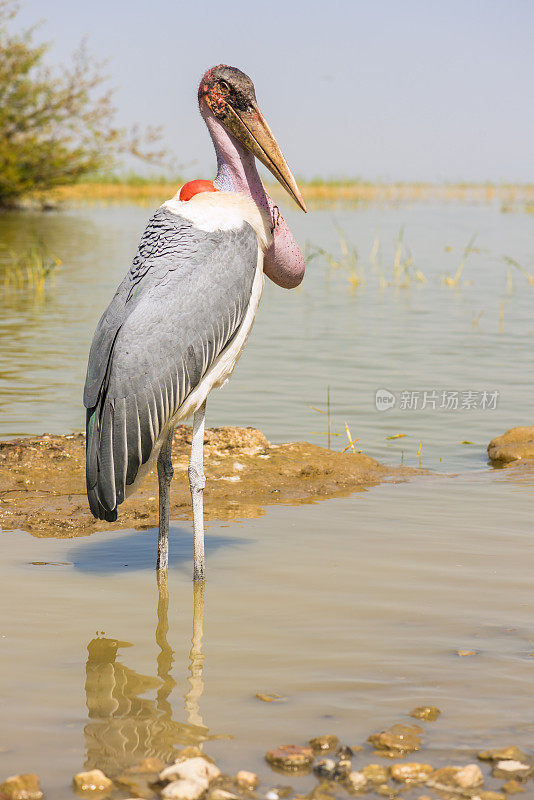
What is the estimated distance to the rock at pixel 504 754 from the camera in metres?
2.65

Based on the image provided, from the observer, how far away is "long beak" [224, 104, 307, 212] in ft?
14.0

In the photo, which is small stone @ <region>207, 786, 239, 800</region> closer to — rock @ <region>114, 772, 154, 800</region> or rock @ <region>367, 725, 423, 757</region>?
rock @ <region>114, 772, 154, 800</region>

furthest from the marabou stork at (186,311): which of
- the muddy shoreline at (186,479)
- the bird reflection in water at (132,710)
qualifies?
the muddy shoreline at (186,479)

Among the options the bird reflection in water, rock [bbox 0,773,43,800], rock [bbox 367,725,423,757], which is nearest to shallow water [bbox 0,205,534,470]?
the bird reflection in water

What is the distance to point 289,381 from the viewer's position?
340 inches

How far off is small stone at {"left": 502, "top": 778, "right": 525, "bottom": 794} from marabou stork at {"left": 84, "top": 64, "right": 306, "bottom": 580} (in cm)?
186

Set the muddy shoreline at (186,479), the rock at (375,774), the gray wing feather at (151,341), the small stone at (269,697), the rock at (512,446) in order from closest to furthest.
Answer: the rock at (375,774)
the small stone at (269,697)
the gray wing feather at (151,341)
the muddy shoreline at (186,479)
the rock at (512,446)

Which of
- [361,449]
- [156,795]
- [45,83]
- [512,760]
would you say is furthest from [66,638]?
[45,83]

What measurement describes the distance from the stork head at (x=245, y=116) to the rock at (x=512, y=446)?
8.77 feet

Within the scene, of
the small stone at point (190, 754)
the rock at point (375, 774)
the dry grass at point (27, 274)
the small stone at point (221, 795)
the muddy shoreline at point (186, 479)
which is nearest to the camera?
the small stone at point (221, 795)

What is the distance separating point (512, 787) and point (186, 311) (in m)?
2.14

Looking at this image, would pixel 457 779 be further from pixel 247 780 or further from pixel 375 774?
pixel 247 780

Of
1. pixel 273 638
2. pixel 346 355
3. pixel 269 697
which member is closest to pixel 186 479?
pixel 273 638

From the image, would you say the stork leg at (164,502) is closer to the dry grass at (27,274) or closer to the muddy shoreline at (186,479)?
the muddy shoreline at (186,479)
